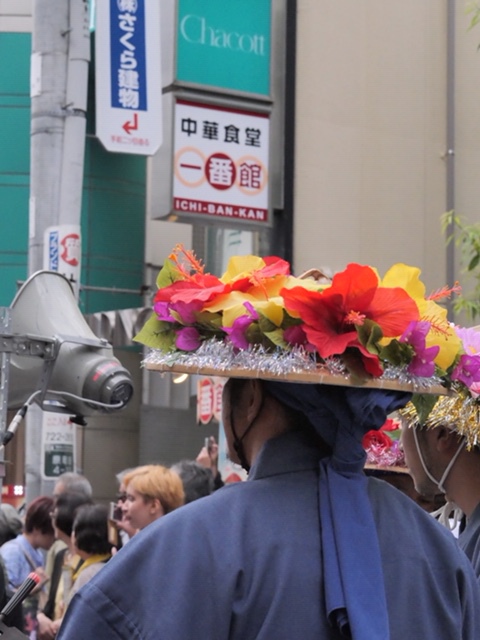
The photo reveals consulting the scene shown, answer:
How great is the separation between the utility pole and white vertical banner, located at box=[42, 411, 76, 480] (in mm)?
48

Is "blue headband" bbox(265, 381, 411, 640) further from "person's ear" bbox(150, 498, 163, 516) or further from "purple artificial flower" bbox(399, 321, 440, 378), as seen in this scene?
"person's ear" bbox(150, 498, 163, 516)

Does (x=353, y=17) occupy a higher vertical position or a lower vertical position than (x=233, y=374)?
higher

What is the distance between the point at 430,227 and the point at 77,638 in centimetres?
1108

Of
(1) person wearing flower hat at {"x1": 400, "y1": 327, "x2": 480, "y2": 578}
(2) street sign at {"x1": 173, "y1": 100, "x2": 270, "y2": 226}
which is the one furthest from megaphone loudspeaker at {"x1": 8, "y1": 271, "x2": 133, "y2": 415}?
(2) street sign at {"x1": 173, "y1": 100, "x2": 270, "y2": 226}

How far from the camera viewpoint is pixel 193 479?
714 centimetres

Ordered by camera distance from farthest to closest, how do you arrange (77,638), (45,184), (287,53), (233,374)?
1. (287,53)
2. (45,184)
3. (233,374)
4. (77,638)

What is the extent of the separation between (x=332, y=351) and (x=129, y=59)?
969 centimetres

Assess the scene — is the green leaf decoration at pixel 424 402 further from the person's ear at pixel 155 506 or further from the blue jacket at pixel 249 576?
the person's ear at pixel 155 506

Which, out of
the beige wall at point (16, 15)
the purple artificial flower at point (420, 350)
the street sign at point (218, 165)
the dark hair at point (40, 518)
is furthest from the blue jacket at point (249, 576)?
the beige wall at point (16, 15)

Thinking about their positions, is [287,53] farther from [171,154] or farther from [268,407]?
[268,407]

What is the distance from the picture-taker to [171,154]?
36.6 ft

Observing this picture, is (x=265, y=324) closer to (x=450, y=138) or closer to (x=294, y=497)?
(x=294, y=497)

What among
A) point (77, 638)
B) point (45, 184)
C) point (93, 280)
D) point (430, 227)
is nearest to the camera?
point (77, 638)

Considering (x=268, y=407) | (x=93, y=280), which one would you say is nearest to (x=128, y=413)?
(x=93, y=280)
